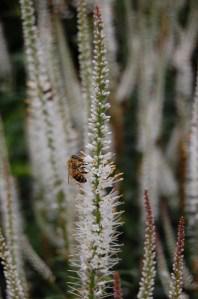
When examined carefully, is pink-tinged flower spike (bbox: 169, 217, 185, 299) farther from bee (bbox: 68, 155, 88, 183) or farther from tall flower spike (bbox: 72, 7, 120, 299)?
bee (bbox: 68, 155, 88, 183)

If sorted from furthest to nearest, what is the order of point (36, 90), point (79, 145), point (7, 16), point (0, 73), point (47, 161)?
point (7, 16) < point (0, 73) < point (79, 145) < point (47, 161) < point (36, 90)

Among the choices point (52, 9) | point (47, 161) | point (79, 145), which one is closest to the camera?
point (47, 161)

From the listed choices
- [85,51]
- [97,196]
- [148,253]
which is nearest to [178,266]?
[148,253]

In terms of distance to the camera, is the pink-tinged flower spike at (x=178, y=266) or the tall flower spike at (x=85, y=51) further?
the tall flower spike at (x=85, y=51)

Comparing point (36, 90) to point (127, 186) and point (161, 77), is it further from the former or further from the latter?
point (127, 186)

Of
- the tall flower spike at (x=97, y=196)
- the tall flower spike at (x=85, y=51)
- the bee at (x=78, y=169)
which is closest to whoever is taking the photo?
the tall flower spike at (x=97, y=196)

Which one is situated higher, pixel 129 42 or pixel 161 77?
pixel 129 42

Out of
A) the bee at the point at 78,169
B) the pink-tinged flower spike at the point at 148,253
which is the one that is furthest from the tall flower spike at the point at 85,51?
the pink-tinged flower spike at the point at 148,253

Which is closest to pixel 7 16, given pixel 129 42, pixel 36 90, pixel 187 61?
pixel 129 42

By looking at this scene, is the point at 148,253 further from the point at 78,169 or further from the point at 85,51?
the point at 85,51

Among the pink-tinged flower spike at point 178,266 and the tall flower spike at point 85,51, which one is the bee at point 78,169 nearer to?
the pink-tinged flower spike at point 178,266
